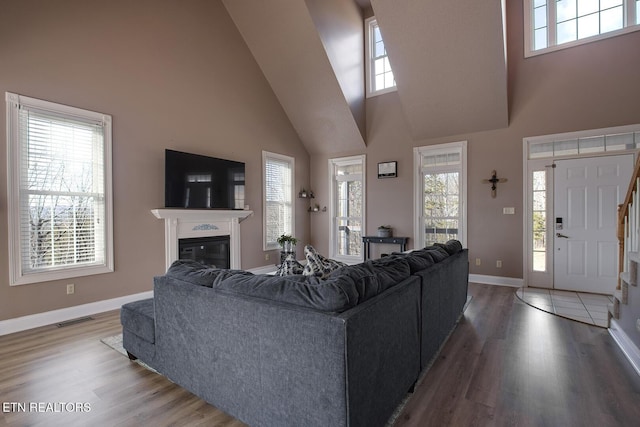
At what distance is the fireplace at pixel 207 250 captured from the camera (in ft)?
15.2

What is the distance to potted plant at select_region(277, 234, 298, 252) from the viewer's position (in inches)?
244

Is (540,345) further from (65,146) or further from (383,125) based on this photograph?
(65,146)

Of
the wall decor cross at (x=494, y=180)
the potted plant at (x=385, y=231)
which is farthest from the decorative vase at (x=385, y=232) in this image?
the wall decor cross at (x=494, y=180)

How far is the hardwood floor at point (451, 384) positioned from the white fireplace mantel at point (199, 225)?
152 centimetres

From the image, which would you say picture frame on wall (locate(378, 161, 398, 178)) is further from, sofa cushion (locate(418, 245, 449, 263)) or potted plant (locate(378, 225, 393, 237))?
sofa cushion (locate(418, 245, 449, 263))

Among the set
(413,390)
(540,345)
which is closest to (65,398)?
(413,390)

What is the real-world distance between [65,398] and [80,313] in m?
1.88

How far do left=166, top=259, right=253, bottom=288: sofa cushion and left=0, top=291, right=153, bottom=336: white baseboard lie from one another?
226 centimetres

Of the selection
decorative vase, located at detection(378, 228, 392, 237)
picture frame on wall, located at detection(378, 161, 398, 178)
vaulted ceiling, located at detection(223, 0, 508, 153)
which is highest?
vaulted ceiling, located at detection(223, 0, 508, 153)

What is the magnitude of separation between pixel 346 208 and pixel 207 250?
307 centimetres

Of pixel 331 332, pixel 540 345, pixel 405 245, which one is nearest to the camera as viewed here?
pixel 331 332

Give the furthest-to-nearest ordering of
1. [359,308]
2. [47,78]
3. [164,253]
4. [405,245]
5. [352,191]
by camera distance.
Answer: [352,191] < [405,245] < [164,253] < [47,78] < [359,308]

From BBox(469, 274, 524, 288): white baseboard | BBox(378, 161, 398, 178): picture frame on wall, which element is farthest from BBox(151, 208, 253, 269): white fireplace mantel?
BBox(469, 274, 524, 288): white baseboard

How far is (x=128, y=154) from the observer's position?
4.03m
